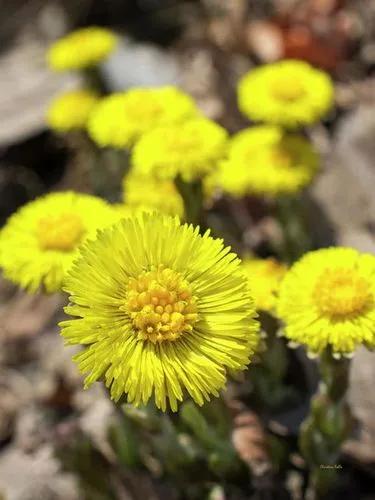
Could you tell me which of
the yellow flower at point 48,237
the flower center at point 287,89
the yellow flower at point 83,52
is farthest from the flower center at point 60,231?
the yellow flower at point 83,52

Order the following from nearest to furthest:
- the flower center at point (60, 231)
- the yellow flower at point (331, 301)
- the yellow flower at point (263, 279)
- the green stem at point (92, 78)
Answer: the yellow flower at point (331, 301)
the flower center at point (60, 231)
the yellow flower at point (263, 279)
the green stem at point (92, 78)

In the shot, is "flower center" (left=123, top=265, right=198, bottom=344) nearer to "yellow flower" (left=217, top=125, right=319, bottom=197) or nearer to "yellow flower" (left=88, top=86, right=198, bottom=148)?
"yellow flower" (left=88, top=86, right=198, bottom=148)

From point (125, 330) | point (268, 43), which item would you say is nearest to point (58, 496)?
point (125, 330)

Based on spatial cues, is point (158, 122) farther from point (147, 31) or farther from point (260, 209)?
point (147, 31)

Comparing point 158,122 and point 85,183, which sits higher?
point 85,183

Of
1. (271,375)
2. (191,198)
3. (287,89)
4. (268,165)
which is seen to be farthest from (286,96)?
(271,375)

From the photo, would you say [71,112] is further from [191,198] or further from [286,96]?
[191,198]

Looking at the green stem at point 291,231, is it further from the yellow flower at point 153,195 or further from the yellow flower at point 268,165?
the yellow flower at point 153,195
